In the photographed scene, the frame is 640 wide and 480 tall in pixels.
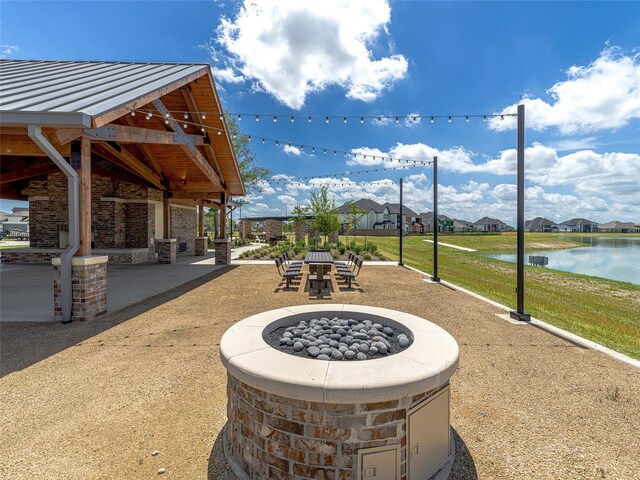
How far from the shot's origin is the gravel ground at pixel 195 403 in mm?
2381

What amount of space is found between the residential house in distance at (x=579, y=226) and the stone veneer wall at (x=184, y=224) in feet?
424

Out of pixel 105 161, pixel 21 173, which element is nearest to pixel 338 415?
pixel 21 173

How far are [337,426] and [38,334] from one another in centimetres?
587

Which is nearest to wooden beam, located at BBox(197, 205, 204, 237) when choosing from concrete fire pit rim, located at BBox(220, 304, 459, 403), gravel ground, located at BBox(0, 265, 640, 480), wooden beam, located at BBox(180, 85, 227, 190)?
wooden beam, located at BBox(180, 85, 227, 190)

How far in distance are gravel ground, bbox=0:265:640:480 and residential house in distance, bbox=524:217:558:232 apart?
116 metres

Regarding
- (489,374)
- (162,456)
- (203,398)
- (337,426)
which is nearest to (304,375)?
(337,426)

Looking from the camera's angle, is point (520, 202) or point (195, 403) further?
point (520, 202)

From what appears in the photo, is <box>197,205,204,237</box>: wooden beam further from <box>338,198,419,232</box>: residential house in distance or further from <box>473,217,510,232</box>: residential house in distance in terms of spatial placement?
<box>473,217,510,232</box>: residential house in distance

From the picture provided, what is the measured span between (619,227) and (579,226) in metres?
13.2

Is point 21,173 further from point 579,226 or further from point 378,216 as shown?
point 579,226

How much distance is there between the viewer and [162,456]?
2.44 meters

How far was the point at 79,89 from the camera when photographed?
6.94 m

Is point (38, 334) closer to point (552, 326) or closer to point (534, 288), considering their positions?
point (552, 326)

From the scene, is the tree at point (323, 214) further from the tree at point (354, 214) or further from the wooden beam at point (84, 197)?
the wooden beam at point (84, 197)
